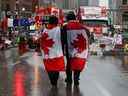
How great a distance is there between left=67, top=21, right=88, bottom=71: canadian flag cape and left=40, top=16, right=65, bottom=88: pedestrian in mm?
Result: 356

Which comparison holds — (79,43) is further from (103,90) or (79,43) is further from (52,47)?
(103,90)

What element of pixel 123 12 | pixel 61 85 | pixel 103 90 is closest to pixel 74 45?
pixel 61 85

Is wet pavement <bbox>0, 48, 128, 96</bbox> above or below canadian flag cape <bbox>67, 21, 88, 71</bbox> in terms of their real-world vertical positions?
below

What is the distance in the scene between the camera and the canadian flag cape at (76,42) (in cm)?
1554

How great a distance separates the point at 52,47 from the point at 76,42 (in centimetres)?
71

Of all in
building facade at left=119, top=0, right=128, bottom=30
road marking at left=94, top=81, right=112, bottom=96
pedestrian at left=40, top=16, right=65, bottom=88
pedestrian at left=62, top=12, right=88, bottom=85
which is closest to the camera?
road marking at left=94, top=81, right=112, bottom=96

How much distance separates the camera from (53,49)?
50.1ft

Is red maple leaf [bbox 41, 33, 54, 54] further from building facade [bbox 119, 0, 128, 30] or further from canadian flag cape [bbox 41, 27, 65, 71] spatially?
building facade [bbox 119, 0, 128, 30]

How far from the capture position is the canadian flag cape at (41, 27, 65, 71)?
49.9 feet

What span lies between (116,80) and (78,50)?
220 centimetres

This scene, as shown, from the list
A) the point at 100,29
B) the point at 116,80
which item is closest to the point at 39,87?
the point at 116,80

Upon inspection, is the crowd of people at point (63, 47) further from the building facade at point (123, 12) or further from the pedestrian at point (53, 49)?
the building facade at point (123, 12)

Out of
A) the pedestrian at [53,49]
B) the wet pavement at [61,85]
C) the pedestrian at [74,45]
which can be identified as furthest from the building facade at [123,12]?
the pedestrian at [53,49]

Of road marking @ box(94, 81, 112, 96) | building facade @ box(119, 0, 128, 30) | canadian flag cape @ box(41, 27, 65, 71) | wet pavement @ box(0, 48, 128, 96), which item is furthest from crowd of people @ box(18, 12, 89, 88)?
building facade @ box(119, 0, 128, 30)
